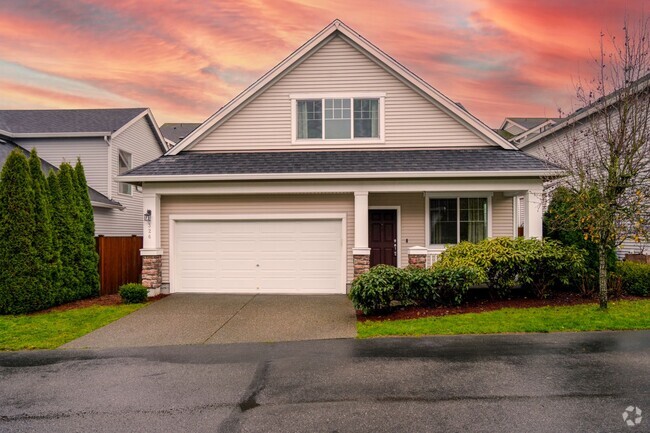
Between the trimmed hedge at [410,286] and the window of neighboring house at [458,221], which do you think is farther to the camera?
the window of neighboring house at [458,221]

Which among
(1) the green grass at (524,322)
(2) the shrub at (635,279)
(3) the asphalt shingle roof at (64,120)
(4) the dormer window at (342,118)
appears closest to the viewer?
(1) the green grass at (524,322)

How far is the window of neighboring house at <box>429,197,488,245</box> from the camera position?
544 inches

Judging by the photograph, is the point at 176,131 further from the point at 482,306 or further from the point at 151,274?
the point at 482,306

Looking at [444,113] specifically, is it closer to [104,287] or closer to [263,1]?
[263,1]

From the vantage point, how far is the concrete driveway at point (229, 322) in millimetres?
8391

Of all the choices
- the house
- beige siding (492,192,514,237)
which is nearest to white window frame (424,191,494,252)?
the house

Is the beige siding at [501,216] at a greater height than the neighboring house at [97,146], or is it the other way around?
the neighboring house at [97,146]

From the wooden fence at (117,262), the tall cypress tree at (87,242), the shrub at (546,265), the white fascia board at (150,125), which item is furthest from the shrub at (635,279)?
the white fascia board at (150,125)

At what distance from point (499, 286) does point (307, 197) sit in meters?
5.86

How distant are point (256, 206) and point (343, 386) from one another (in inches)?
331

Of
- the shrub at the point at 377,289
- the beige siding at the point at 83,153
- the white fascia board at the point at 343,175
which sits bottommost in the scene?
the shrub at the point at 377,289

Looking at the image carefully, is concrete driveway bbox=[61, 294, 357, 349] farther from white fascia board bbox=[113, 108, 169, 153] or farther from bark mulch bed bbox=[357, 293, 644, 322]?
white fascia board bbox=[113, 108, 169, 153]

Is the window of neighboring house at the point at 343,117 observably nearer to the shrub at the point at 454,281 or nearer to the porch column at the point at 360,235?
the porch column at the point at 360,235

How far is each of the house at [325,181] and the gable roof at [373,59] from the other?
0.04m
